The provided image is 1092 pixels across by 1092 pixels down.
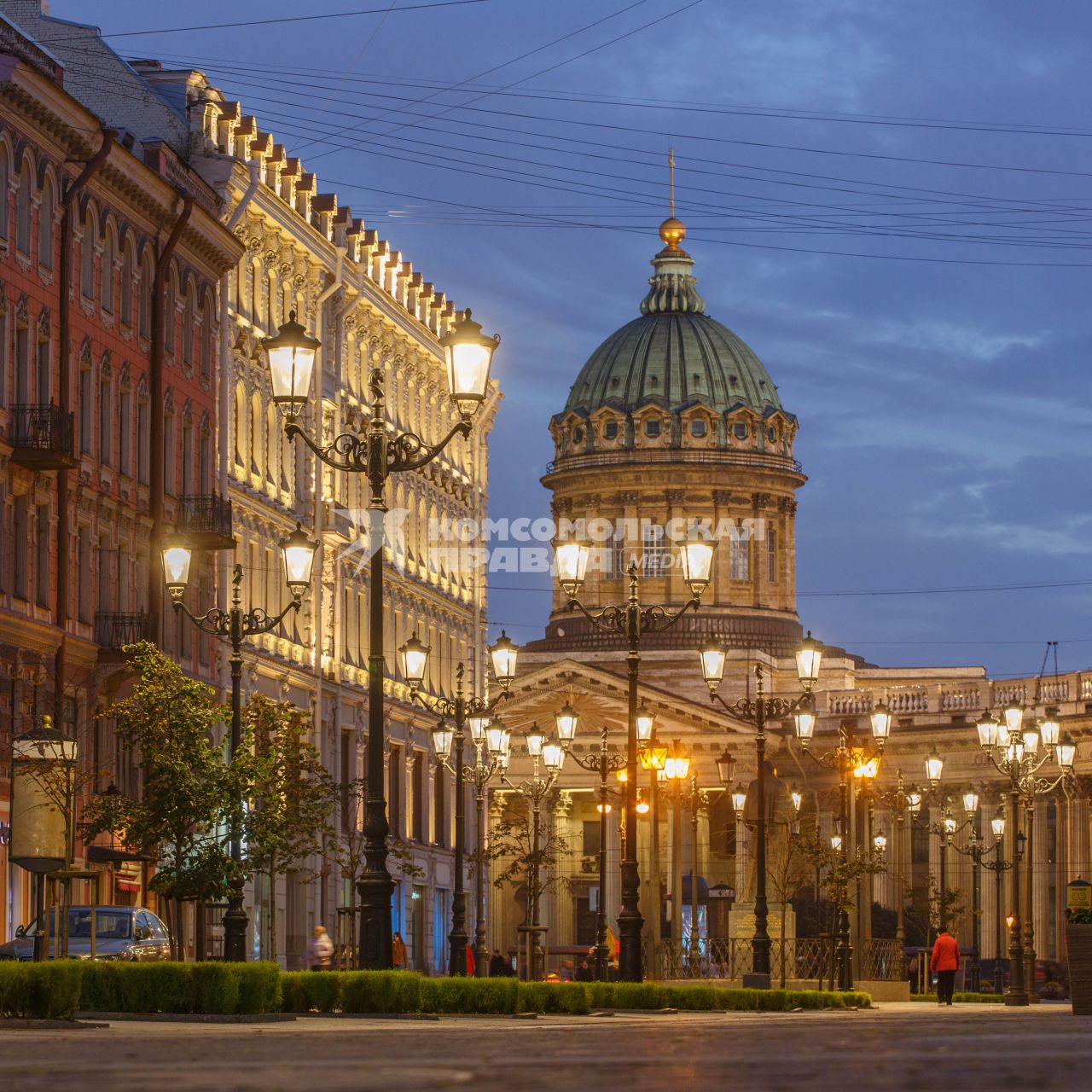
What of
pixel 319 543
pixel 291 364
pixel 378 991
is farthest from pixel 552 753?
pixel 291 364

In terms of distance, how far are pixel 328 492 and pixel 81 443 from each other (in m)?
21.6

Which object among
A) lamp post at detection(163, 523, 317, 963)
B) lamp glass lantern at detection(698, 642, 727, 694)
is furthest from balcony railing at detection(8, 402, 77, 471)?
lamp glass lantern at detection(698, 642, 727, 694)

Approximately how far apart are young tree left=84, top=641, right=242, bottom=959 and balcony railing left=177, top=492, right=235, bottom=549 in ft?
48.0

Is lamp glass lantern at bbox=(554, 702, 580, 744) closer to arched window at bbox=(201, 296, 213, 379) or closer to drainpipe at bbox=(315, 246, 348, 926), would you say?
arched window at bbox=(201, 296, 213, 379)

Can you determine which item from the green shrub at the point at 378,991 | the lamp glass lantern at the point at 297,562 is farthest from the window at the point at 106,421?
the green shrub at the point at 378,991

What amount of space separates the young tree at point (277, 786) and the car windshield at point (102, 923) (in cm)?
377

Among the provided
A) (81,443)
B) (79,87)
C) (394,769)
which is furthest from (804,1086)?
(394,769)

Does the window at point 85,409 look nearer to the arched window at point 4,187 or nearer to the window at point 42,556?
the window at point 42,556

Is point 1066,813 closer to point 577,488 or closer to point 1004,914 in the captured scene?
point 1004,914

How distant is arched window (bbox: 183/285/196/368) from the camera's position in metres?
61.5

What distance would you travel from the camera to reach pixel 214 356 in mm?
64188

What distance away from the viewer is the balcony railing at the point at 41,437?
49.1 meters

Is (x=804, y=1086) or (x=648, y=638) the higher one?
(x=648, y=638)

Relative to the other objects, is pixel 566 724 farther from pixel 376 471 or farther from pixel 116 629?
pixel 376 471
